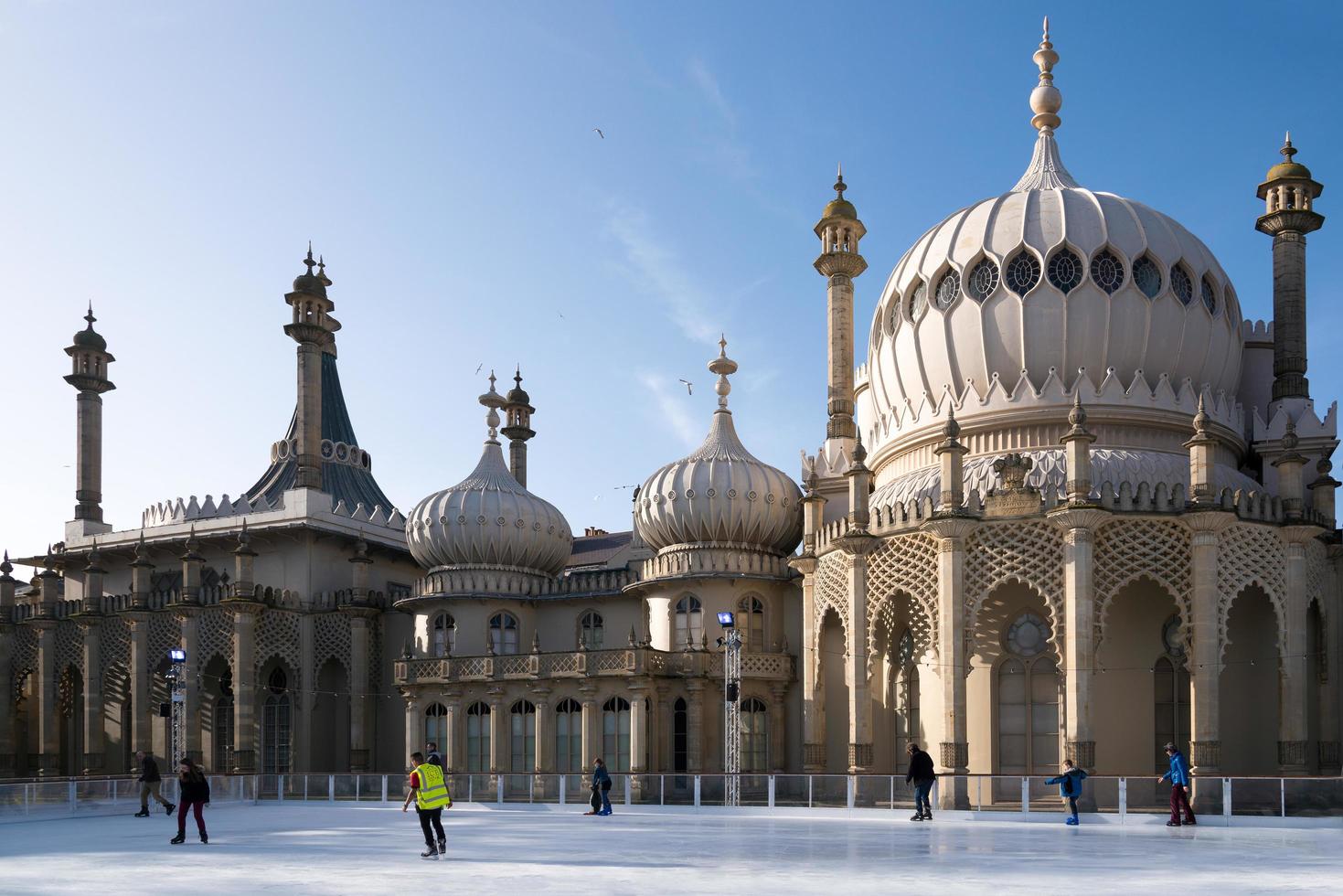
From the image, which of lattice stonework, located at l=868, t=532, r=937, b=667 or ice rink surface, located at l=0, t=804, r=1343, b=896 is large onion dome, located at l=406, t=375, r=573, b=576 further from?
ice rink surface, located at l=0, t=804, r=1343, b=896

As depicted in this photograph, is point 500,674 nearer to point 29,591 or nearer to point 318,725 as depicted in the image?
point 318,725

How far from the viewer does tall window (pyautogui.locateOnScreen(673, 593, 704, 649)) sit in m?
37.4

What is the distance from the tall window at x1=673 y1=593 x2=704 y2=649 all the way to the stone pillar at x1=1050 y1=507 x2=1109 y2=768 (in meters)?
10.9

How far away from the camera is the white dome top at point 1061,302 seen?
108 ft

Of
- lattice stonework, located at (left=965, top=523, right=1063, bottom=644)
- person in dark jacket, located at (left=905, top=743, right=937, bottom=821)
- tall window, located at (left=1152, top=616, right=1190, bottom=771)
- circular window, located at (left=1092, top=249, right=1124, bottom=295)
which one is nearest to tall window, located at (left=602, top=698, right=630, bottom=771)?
lattice stonework, located at (left=965, top=523, right=1063, bottom=644)

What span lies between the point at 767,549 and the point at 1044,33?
52.1ft

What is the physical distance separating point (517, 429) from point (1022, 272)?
24.5 meters

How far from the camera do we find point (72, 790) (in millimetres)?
28828

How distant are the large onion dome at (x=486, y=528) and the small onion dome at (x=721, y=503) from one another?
12.9ft

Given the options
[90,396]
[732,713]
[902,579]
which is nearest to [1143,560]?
[902,579]

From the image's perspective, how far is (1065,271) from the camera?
3316 centimetres

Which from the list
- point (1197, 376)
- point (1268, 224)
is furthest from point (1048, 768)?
point (1268, 224)

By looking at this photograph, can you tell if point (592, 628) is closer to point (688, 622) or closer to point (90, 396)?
point (688, 622)

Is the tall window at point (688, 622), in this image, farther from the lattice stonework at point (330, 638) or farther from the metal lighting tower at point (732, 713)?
the lattice stonework at point (330, 638)
